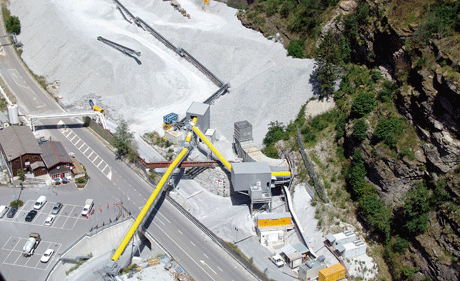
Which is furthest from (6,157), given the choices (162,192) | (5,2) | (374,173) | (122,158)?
(5,2)

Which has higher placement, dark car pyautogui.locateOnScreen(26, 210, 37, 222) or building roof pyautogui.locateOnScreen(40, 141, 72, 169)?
building roof pyautogui.locateOnScreen(40, 141, 72, 169)

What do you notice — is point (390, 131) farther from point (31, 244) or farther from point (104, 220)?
point (31, 244)

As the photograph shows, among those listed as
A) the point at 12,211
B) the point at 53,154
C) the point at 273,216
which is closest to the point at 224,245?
the point at 273,216

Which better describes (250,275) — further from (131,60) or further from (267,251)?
(131,60)

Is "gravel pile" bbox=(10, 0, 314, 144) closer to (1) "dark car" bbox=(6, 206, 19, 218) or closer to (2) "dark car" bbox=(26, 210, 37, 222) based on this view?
(2) "dark car" bbox=(26, 210, 37, 222)

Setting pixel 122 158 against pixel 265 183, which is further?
pixel 122 158

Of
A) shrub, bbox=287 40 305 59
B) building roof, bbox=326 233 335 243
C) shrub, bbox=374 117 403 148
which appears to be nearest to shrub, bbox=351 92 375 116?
shrub, bbox=374 117 403 148
